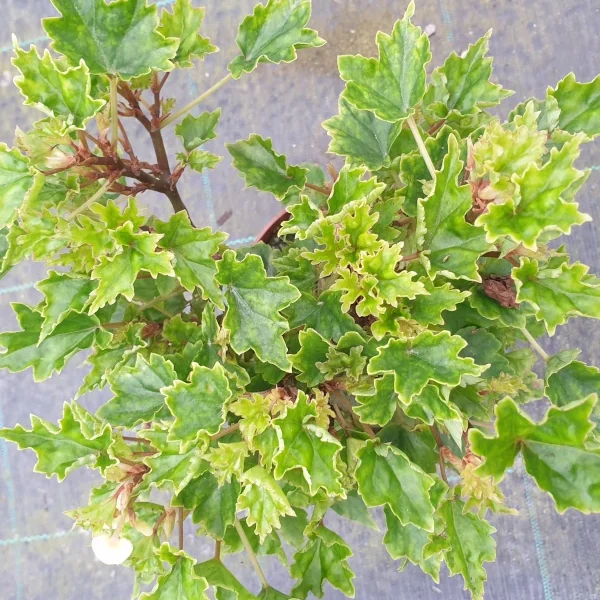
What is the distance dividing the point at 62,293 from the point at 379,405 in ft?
1.79

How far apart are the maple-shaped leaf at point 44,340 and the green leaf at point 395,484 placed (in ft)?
1.65

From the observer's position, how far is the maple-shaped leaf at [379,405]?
95cm

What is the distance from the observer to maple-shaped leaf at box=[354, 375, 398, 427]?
37.5 inches

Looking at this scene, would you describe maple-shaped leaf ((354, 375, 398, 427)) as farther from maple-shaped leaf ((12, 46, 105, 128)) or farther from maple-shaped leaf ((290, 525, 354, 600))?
maple-shaped leaf ((12, 46, 105, 128))

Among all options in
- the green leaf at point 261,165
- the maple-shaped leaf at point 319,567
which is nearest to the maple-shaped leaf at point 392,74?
the green leaf at point 261,165

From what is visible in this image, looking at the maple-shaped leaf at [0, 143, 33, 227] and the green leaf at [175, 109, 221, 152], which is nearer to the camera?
the maple-shaped leaf at [0, 143, 33, 227]

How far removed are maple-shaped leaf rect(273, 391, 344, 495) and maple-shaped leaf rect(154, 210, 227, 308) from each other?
22 cm

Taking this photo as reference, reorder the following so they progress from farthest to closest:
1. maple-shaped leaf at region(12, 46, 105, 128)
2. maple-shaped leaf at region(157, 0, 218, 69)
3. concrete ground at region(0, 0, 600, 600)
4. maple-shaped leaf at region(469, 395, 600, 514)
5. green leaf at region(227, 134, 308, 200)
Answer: concrete ground at region(0, 0, 600, 600) < green leaf at region(227, 134, 308, 200) < maple-shaped leaf at region(157, 0, 218, 69) < maple-shaped leaf at region(12, 46, 105, 128) < maple-shaped leaf at region(469, 395, 600, 514)

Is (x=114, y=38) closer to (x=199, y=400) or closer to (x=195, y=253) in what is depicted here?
(x=195, y=253)

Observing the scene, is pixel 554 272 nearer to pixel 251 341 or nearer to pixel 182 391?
pixel 251 341

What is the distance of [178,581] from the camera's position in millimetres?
945

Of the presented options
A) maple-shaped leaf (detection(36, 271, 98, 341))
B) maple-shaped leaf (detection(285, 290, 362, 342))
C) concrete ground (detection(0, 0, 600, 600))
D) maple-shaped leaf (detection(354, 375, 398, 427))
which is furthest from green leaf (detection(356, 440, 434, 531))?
concrete ground (detection(0, 0, 600, 600))

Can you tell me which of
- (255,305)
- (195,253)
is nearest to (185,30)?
(195,253)

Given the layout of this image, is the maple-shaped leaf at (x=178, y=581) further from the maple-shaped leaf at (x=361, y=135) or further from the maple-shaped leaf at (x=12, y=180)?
the maple-shaped leaf at (x=361, y=135)
